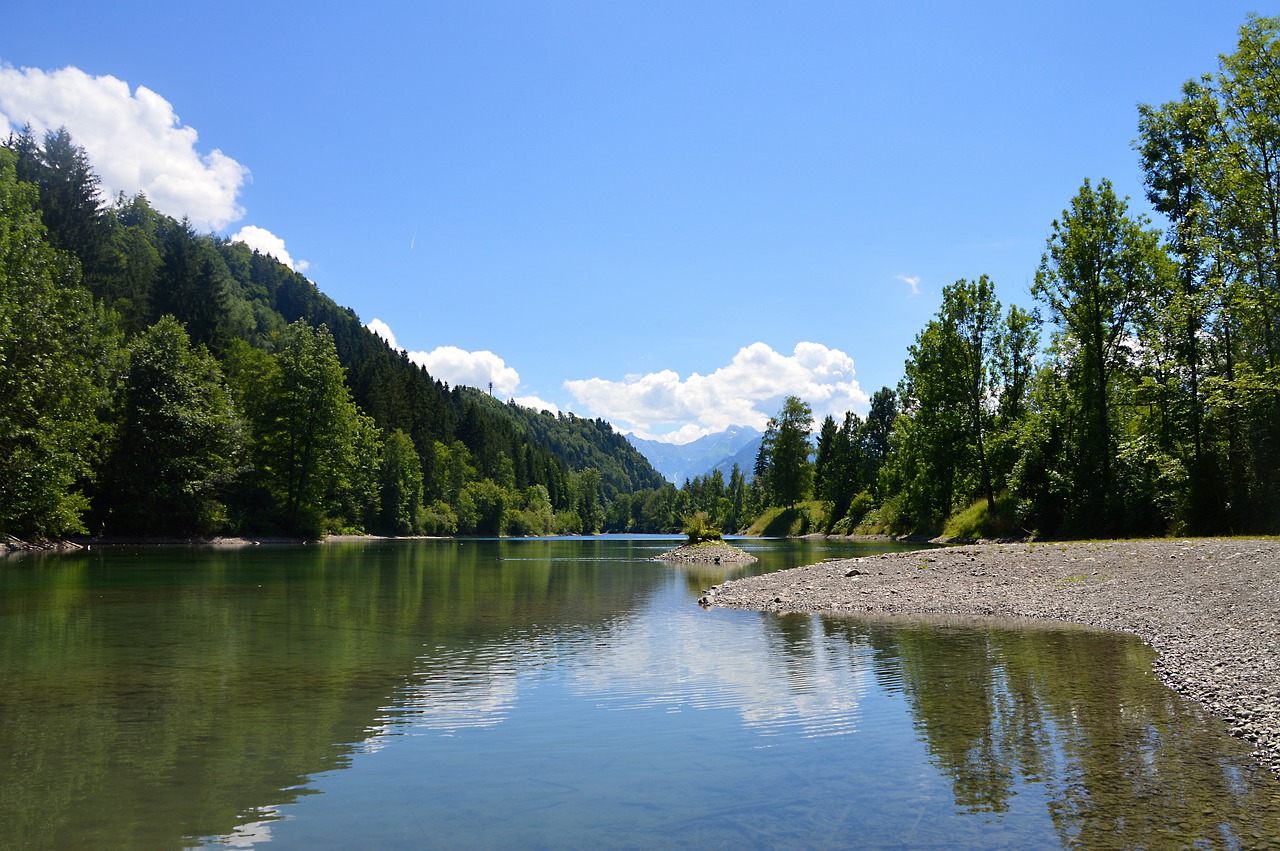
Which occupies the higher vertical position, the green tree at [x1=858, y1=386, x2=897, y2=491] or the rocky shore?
the green tree at [x1=858, y1=386, x2=897, y2=491]

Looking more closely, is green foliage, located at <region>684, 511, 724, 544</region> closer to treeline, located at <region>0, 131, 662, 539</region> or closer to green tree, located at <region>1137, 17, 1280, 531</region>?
green tree, located at <region>1137, 17, 1280, 531</region>

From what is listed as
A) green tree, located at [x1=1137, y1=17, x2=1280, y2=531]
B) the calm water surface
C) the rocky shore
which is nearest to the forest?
green tree, located at [x1=1137, y1=17, x2=1280, y2=531]

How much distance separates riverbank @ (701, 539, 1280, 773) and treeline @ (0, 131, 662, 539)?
40.4 m

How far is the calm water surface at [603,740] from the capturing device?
7.29m

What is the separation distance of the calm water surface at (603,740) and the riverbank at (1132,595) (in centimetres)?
81

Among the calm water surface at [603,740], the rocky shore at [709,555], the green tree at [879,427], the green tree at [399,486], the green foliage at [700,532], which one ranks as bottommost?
the rocky shore at [709,555]

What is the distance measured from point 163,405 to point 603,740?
64.5m

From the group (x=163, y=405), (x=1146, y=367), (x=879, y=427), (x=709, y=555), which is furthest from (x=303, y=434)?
(x=879, y=427)

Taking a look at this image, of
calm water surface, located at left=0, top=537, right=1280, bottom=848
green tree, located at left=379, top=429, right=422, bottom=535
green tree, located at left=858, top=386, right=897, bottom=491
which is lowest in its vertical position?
calm water surface, located at left=0, top=537, right=1280, bottom=848

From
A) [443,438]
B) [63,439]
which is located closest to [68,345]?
[63,439]

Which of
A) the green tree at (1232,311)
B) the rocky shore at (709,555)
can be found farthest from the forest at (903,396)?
the rocky shore at (709,555)

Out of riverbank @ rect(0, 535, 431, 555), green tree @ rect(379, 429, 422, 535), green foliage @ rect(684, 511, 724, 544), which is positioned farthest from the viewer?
green tree @ rect(379, 429, 422, 535)

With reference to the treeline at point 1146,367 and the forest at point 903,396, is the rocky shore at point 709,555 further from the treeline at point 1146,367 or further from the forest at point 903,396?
the treeline at point 1146,367

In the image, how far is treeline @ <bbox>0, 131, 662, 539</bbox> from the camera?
44.2m
